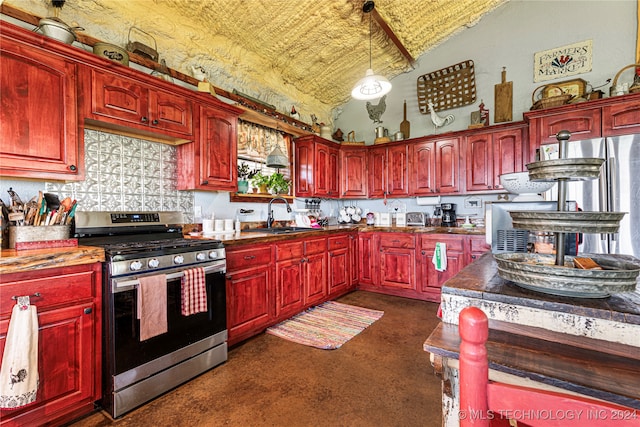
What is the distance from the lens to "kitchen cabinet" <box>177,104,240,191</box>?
2.67 metres

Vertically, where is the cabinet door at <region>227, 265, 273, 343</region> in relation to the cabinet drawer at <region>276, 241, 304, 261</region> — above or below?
below

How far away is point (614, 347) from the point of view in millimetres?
758

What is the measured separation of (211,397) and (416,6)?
4.66 m

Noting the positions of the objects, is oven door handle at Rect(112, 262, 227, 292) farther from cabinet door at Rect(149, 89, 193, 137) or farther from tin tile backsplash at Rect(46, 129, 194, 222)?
cabinet door at Rect(149, 89, 193, 137)

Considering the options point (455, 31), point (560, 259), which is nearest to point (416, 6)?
point (455, 31)

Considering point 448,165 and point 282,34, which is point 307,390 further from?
point 282,34

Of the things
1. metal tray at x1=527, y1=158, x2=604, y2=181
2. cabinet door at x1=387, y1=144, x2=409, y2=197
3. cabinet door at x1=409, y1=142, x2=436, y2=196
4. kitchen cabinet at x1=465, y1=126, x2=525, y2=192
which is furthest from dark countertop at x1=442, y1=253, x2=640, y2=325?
cabinet door at x1=387, y1=144, x2=409, y2=197

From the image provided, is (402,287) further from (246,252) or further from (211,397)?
(211,397)

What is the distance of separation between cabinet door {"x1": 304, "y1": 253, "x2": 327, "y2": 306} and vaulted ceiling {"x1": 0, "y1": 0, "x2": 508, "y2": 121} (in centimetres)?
227

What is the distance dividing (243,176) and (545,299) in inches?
127

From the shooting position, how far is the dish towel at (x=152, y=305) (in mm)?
1720

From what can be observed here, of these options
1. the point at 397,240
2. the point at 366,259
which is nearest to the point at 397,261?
the point at 397,240

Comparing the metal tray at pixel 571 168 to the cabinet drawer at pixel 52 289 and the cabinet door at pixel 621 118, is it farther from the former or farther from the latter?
the cabinet door at pixel 621 118

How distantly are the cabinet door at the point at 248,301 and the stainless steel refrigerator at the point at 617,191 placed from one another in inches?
117
